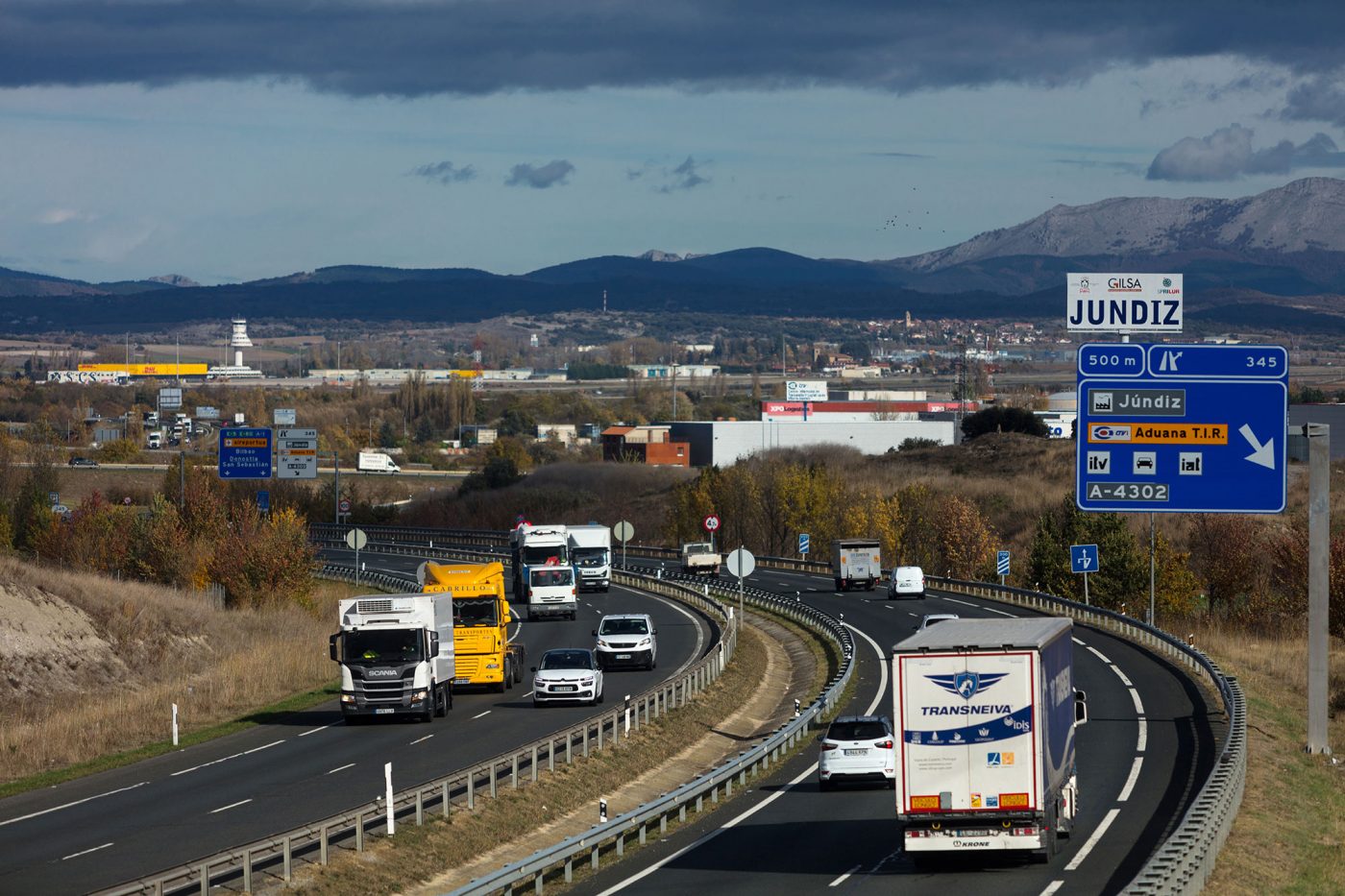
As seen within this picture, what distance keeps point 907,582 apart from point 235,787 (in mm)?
48978

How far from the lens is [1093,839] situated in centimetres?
2411

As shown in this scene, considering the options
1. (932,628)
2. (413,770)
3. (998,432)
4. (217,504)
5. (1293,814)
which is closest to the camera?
(932,628)

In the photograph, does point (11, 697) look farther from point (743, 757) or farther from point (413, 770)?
point (743, 757)


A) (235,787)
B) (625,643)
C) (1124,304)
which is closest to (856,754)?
(235,787)

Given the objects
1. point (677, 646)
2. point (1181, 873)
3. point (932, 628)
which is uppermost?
point (932, 628)

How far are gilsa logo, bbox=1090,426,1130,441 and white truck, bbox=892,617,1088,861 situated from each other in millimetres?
13974

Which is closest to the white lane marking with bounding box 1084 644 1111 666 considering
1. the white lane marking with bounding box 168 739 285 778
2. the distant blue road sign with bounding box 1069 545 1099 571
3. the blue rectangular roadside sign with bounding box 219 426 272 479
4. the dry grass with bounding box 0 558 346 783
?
the distant blue road sign with bounding box 1069 545 1099 571

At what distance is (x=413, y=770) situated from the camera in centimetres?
3156

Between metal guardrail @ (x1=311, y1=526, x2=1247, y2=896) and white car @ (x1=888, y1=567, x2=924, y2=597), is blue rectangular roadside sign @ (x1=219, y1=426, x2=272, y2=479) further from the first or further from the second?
metal guardrail @ (x1=311, y1=526, x2=1247, y2=896)

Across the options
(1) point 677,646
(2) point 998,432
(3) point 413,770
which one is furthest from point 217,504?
(2) point 998,432

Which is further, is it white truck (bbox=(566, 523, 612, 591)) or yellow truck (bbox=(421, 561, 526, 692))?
white truck (bbox=(566, 523, 612, 591))

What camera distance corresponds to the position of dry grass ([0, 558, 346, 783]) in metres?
38.2

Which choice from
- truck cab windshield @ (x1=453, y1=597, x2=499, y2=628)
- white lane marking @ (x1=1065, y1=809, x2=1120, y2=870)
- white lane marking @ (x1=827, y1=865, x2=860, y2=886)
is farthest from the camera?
truck cab windshield @ (x1=453, y1=597, x2=499, y2=628)

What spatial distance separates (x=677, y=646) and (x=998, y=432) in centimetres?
10858
